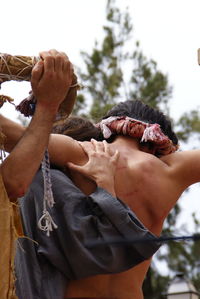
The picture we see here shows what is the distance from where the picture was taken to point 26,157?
8.13 ft

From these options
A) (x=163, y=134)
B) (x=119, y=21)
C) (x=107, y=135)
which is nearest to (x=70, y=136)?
(x=107, y=135)

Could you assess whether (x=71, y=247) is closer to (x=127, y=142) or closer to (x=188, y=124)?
(x=127, y=142)

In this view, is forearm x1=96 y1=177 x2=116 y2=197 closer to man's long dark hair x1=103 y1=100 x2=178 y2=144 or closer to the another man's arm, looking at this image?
man's long dark hair x1=103 y1=100 x2=178 y2=144

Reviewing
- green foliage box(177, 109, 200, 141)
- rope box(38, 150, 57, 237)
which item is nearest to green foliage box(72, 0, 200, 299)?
green foliage box(177, 109, 200, 141)

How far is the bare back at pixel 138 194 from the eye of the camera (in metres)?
3.13

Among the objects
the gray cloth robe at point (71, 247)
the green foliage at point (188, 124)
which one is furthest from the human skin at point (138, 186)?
the green foliage at point (188, 124)

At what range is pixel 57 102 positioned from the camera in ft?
8.46

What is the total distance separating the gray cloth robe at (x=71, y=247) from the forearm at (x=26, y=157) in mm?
427

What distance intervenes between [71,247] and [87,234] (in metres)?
0.07

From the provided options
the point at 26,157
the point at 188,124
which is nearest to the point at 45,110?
the point at 26,157

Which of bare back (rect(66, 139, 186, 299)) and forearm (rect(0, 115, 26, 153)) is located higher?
forearm (rect(0, 115, 26, 153))

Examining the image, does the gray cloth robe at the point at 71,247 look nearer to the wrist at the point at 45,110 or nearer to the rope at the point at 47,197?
the rope at the point at 47,197

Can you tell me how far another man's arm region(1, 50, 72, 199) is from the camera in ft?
8.15

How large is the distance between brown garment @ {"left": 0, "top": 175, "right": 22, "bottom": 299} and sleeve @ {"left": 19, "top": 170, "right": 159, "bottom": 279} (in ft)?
1.37
